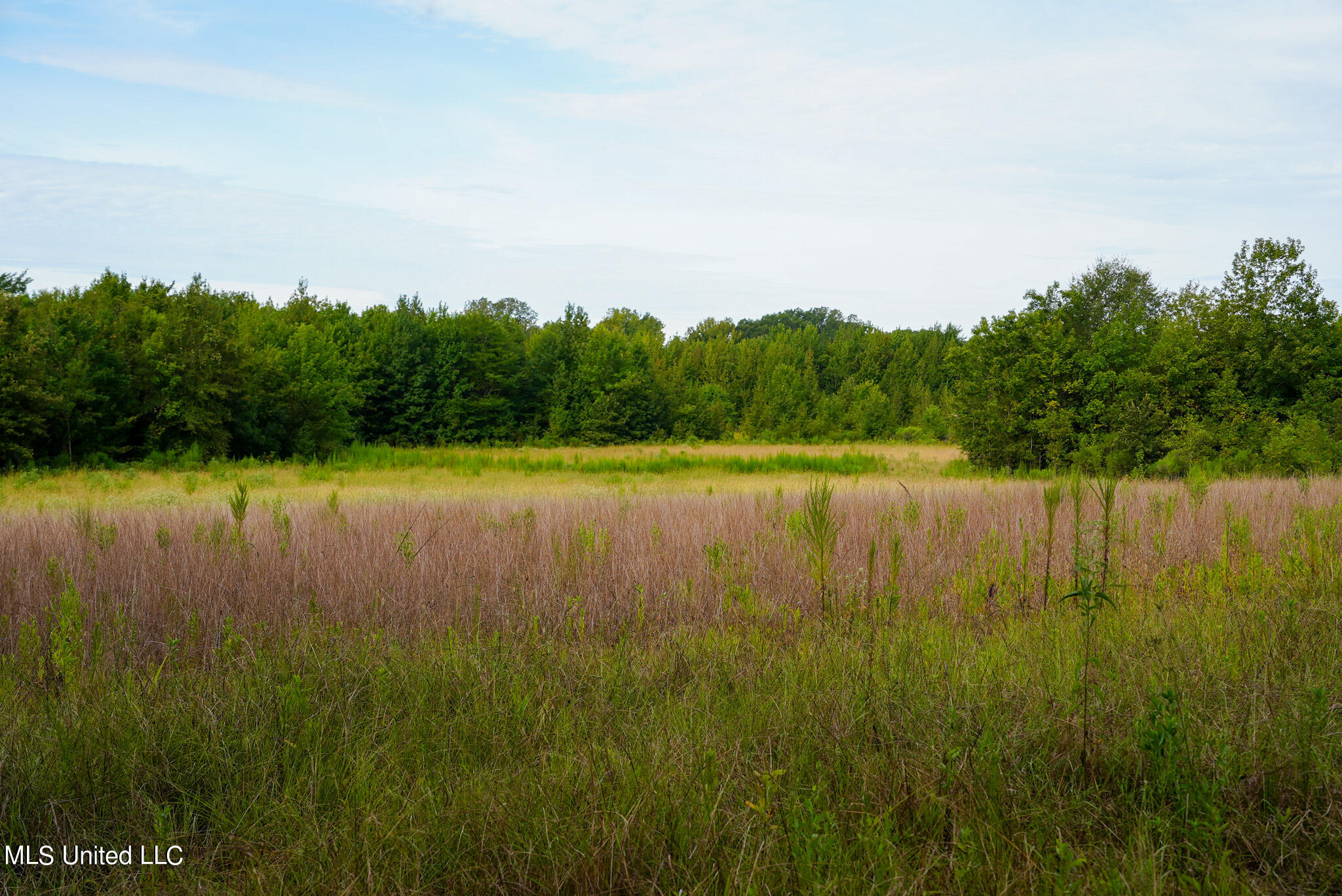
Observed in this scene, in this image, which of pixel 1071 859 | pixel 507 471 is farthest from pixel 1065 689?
pixel 507 471

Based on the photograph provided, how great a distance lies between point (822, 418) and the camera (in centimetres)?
6475

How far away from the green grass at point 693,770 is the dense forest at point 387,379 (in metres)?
23.8

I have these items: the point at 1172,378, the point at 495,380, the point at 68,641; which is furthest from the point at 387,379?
the point at 68,641

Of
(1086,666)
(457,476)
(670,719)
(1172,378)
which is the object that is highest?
(1172,378)

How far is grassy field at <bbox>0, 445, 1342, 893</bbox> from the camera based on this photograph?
2264mm

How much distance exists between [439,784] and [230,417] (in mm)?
32667

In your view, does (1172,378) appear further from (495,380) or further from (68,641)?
(495,380)

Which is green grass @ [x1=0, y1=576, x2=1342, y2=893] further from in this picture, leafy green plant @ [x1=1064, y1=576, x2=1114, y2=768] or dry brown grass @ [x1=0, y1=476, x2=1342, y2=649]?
dry brown grass @ [x1=0, y1=476, x2=1342, y2=649]

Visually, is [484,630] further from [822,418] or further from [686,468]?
[822,418]

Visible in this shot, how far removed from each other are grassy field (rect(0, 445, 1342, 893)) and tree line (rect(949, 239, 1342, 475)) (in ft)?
55.7

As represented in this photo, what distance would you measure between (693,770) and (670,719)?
1.65ft

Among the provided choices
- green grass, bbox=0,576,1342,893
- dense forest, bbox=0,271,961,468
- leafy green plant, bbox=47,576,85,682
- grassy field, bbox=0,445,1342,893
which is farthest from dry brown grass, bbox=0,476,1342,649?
dense forest, bbox=0,271,961,468

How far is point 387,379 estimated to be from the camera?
4981cm

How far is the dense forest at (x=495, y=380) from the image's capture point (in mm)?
22109
